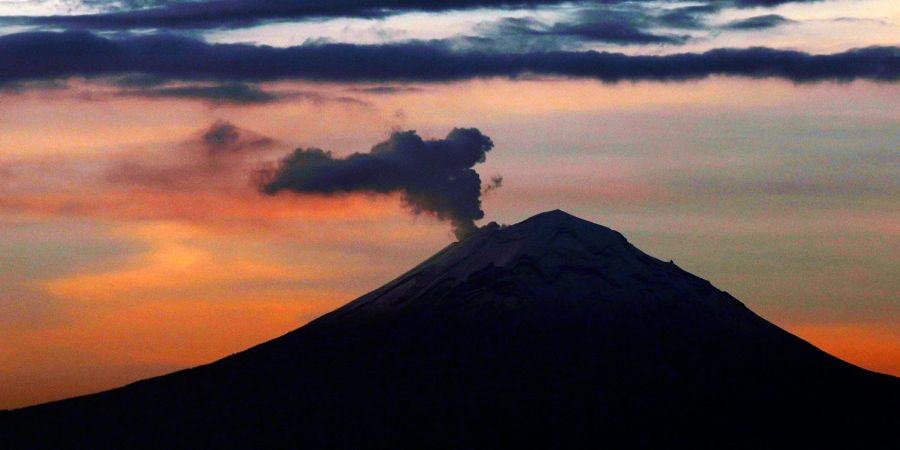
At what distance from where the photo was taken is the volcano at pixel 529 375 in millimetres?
165125

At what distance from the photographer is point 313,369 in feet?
573

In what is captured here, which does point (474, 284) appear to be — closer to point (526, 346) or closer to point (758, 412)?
point (526, 346)

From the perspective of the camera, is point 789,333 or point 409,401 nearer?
point 409,401

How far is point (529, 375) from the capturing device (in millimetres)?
170250

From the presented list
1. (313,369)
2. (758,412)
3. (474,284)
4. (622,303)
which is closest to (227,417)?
(313,369)

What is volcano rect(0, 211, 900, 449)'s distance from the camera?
165125 millimetres

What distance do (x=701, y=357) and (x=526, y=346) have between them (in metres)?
16.7

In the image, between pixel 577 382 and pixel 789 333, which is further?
pixel 789 333

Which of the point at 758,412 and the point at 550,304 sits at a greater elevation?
the point at 550,304

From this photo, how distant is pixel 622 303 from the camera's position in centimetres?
17125

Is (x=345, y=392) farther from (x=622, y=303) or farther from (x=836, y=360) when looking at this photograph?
(x=836, y=360)

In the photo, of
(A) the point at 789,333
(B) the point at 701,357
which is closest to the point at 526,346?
(B) the point at 701,357

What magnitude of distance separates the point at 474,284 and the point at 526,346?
7.78 metres

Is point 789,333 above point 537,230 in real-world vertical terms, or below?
below
